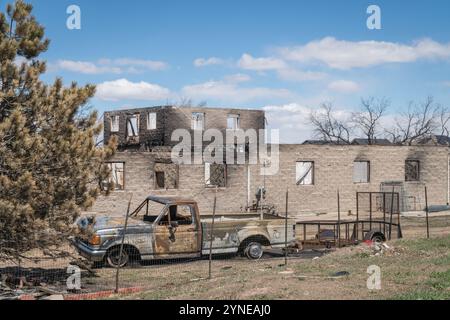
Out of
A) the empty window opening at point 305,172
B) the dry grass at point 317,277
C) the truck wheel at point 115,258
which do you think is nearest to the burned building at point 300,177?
the empty window opening at point 305,172

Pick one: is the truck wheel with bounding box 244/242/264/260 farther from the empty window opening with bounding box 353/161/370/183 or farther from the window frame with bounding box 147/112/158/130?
the window frame with bounding box 147/112/158/130

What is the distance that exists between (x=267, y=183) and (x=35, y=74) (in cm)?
1883

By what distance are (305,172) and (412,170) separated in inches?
329

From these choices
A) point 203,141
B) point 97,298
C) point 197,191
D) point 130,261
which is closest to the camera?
point 97,298

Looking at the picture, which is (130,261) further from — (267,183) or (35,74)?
(267,183)

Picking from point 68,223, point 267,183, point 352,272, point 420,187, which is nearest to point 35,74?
point 68,223

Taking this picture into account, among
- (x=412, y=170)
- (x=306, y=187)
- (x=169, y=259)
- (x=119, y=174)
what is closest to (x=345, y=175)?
(x=306, y=187)

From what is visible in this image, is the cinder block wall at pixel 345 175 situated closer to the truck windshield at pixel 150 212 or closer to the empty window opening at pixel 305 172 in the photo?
the empty window opening at pixel 305 172

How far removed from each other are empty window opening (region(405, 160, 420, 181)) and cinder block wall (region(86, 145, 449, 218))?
0.91ft

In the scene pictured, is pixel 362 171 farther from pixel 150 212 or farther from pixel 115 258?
pixel 115 258

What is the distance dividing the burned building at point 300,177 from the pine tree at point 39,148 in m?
12.9

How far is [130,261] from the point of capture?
14.1 m

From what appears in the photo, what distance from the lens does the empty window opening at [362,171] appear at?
106ft
